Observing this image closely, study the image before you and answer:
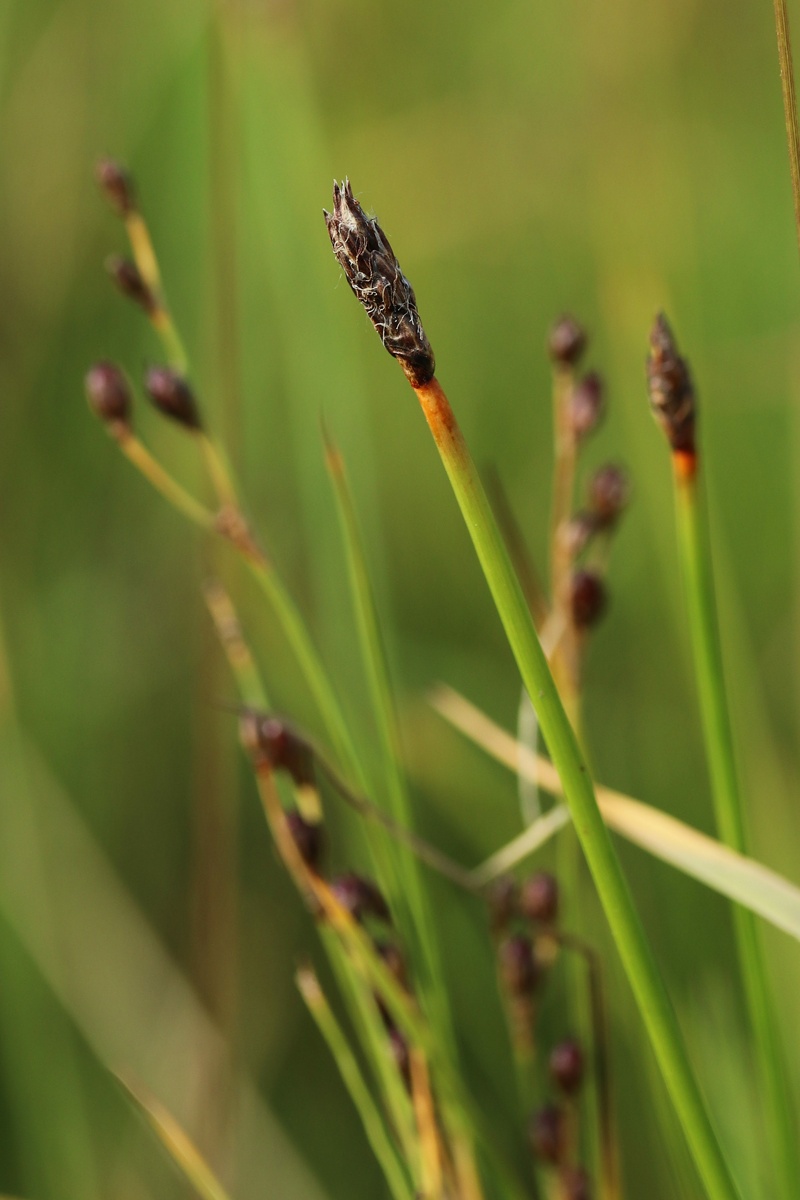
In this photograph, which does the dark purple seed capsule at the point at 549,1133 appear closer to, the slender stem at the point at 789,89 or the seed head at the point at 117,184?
the slender stem at the point at 789,89

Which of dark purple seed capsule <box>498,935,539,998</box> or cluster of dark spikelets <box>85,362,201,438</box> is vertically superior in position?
cluster of dark spikelets <box>85,362,201,438</box>

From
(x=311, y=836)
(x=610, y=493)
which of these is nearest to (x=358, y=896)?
(x=311, y=836)

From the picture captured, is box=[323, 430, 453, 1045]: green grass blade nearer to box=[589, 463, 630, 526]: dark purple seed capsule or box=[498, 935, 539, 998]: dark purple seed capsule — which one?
box=[498, 935, 539, 998]: dark purple seed capsule

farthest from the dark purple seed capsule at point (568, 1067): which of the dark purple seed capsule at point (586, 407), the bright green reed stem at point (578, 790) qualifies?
the dark purple seed capsule at point (586, 407)

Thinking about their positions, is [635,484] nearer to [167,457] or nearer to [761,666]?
[761,666]

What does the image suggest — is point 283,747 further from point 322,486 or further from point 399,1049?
point 322,486

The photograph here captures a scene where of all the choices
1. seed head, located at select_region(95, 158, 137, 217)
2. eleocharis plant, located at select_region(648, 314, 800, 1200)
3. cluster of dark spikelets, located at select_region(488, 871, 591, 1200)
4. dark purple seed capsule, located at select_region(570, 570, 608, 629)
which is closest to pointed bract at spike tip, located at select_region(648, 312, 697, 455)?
eleocharis plant, located at select_region(648, 314, 800, 1200)

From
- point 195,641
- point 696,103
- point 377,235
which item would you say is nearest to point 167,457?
point 195,641
